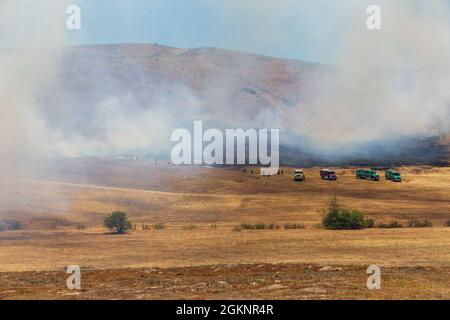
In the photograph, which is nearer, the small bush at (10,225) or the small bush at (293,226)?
the small bush at (10,225)

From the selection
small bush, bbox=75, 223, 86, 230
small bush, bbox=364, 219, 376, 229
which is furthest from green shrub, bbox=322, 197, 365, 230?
small bush, bbox=75, 223, 86, 230

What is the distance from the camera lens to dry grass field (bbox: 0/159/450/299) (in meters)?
19.3

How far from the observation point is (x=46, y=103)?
12075 cm

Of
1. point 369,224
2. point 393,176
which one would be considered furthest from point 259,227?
point 393,176

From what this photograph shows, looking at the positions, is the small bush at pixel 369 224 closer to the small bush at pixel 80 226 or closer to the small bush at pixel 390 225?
the small bush at pixel 390 225

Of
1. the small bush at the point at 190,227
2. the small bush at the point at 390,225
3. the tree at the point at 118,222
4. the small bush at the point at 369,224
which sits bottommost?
the small bush at the point at 190,227

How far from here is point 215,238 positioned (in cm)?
3519

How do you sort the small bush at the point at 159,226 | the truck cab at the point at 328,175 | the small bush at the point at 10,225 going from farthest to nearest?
the truck cab at the point at 328,175 → the small bush at the point at 159,226 → the small bush at the point at 10,225

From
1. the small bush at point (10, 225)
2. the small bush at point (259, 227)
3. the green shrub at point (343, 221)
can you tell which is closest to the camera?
the green shrub at point (343, 221)

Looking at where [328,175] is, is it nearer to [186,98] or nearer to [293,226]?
[293,226]

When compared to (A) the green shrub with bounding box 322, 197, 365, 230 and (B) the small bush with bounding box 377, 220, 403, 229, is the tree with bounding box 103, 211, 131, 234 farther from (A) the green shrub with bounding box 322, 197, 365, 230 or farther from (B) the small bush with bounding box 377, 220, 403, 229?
(B) the small bush with bounding box 377, 220, 403, 229

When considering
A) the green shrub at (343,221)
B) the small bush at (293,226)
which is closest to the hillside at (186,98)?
the small bush at (293,226)

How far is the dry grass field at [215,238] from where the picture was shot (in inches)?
759

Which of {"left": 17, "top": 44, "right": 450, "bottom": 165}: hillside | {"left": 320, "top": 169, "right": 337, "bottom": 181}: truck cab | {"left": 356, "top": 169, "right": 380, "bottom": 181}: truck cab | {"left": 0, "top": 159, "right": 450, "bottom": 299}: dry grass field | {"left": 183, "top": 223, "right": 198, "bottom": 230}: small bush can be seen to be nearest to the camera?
{"left": 0, "top": 159, "right": 450, "bottom": 299}: dry grass field
